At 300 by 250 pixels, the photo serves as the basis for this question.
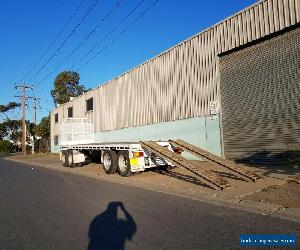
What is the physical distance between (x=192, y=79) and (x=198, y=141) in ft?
11.0

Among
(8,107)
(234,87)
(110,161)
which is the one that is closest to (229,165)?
(110,161)

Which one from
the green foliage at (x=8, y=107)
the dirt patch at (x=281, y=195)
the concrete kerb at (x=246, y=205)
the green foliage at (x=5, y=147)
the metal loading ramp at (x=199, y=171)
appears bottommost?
the concrete kerb at (x=246, y=205)

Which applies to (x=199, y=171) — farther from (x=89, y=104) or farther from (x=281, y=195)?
(x=89, y=104)

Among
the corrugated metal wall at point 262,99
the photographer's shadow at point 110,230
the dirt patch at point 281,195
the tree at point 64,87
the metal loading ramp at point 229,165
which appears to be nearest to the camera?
the photographer's shadow at point 110,230

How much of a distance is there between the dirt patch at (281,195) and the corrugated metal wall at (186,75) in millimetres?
7132

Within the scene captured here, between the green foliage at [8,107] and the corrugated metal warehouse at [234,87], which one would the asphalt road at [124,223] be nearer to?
the corrugated metal warehouse at [234,87]

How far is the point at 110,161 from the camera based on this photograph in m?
15.2

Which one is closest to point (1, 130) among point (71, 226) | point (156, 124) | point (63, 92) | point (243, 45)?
point (63, 92)

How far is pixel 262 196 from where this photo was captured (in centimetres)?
863

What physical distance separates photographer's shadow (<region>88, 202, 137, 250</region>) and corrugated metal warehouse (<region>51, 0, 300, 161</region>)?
9348 mm

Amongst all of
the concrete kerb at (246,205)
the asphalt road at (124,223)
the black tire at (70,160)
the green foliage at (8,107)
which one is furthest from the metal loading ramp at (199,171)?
the green foliage at (8,107)

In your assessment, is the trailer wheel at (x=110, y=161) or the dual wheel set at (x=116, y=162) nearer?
the dual wheel set at (x=116, y=162)

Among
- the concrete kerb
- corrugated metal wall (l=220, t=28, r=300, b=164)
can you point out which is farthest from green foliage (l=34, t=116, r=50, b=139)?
the concrete kerb

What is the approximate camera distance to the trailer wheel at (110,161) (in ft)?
48.9
